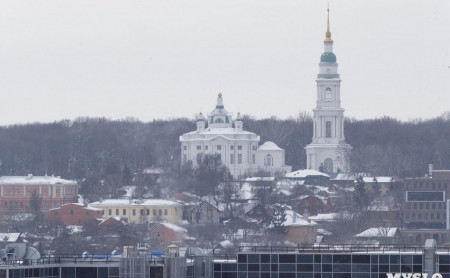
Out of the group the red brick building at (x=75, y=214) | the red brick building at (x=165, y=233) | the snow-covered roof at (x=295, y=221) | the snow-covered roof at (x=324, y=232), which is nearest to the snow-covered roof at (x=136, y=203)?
the red brick building at (x=75, y=214)

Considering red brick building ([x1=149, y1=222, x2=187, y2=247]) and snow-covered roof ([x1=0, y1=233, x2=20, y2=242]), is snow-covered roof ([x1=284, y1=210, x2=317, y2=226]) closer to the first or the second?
red brick building ([x1=149, y1=222, x2=187, y2=247])

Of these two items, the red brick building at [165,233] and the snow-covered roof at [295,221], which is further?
the snow-covered roof at [295,221]

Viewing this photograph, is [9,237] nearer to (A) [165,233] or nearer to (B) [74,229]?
(B) [74,229]

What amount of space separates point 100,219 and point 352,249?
368 feet

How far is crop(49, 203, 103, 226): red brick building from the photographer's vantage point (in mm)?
183250

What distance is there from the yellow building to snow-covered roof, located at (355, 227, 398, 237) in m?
22.2

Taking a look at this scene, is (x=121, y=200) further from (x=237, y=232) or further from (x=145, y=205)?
(x=237, y=232)

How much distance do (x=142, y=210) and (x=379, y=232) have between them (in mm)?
38497

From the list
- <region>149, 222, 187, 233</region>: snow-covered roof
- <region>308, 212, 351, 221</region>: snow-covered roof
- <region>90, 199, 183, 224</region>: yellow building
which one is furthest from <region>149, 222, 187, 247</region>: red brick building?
<region>308, 212, 351, 221</region>: snow-covered roof

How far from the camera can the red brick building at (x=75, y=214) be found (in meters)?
183

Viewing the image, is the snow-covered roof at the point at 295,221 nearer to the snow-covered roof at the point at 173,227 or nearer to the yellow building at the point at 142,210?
the snow-covered roof at the point at 173,227

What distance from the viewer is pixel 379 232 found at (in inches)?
6142

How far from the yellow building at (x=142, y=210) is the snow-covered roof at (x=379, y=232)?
22215 mm

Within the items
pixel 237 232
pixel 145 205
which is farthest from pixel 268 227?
pixel 145 205
